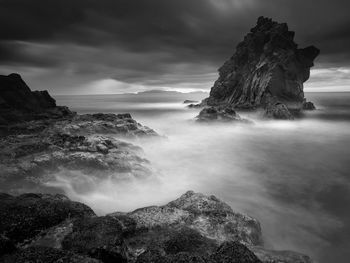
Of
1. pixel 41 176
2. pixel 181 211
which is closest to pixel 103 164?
pixel 41 176

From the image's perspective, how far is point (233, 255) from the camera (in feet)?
18.8

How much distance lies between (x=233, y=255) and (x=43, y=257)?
14.0ft

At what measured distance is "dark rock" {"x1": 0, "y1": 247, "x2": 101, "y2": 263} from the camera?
5410mm

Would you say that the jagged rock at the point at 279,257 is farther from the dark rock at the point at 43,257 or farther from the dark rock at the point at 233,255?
the dark rock at the point at 43,257

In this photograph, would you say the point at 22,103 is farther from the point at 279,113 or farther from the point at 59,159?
the point at 279,113

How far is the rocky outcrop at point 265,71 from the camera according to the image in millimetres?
90250

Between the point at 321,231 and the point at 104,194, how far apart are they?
51.0 feet

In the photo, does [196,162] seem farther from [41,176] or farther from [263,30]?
[263,30]

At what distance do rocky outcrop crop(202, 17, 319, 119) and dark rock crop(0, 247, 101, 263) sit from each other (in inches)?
3248

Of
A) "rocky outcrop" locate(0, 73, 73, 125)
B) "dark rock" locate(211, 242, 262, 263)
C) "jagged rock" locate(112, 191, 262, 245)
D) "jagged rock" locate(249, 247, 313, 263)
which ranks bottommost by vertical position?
"jagged rock" locate(112, 191, 262, 245)

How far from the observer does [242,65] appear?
374 ft

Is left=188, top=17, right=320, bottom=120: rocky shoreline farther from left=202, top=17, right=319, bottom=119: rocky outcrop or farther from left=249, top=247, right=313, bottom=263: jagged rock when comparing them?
left=249, top=247, right=313, bottom=263: jagged rock

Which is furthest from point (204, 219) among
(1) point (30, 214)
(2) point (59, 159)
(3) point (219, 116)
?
(3) point (219, 116)

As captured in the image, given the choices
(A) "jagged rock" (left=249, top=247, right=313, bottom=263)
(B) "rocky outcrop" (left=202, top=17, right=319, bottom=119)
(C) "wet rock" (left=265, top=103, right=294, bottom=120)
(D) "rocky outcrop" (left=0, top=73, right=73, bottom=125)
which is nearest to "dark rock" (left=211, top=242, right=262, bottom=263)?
(A) "jagged rock" (left=249, top=247, right=313, bottom=263)
